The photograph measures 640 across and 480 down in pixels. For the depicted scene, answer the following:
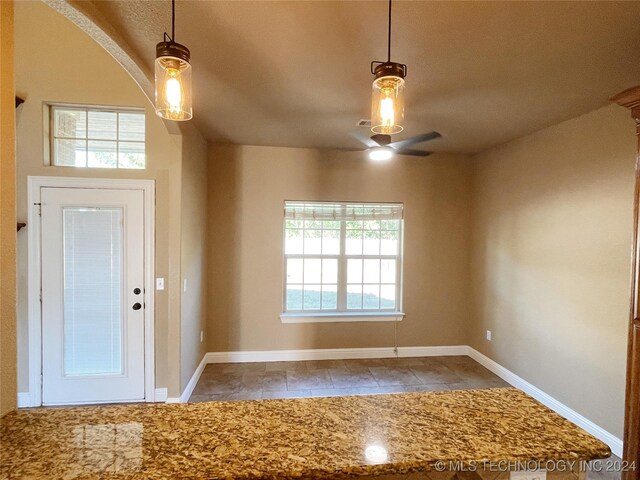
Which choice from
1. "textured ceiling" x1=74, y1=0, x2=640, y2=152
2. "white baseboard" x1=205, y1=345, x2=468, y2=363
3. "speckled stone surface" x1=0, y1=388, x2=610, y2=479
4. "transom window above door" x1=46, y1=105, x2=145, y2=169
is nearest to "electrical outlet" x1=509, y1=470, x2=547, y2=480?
"speckled stone surface" x1=0, y1=388, x2=610, y2=479

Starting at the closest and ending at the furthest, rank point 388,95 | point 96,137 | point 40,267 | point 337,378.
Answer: point 388,95 < point 40,267 < point 96,137 < point 337,378

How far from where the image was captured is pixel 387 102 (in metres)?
1.35

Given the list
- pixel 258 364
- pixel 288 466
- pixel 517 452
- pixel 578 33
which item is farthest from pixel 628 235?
pixel 258 364

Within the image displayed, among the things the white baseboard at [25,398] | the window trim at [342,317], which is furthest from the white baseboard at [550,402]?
the white baseboard at [25,398]

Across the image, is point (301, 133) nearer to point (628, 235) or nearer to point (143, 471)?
point (628, 235)

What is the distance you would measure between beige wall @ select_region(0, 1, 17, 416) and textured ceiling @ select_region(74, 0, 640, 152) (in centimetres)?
83

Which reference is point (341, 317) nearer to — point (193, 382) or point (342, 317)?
point (342, 317)

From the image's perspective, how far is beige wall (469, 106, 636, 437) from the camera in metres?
2.45

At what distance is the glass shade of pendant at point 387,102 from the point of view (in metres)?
1.32

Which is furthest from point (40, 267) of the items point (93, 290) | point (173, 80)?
point (173, 80)

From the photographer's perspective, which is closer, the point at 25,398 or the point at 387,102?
the point at 387,102

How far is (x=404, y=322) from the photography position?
4.30m

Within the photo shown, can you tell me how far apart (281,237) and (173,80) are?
9.69 ft

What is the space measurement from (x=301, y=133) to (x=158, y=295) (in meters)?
2.22
